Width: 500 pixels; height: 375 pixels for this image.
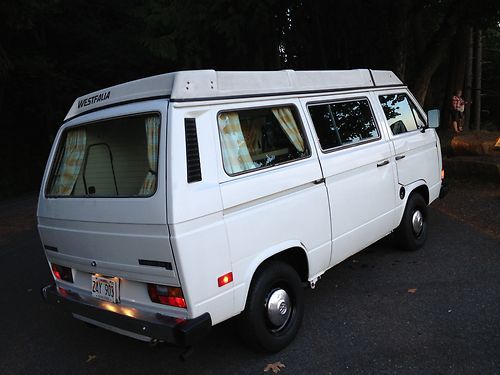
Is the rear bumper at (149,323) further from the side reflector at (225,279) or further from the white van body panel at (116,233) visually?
the side reflector at (225,279)

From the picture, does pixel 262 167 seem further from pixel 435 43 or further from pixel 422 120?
pixel 435 43

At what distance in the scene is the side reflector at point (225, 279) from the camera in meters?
2.97

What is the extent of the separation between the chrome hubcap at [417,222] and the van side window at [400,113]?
1000mm

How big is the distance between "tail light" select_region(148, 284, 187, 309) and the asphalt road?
769 millimetres

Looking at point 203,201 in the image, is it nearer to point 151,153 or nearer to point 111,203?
point 151,153

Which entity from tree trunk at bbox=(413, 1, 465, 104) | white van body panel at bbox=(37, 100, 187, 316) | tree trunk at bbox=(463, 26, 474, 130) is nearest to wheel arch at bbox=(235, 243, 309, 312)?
white van body panel at bbox=(37, 100, 187, 316)

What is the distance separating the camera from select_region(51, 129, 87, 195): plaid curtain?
356cm

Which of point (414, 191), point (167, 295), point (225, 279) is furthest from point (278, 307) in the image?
point (414, 191)

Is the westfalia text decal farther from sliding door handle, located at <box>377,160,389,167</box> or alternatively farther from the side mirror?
the side mirror

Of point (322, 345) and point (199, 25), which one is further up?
point (199, 25)

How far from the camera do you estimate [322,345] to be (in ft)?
11.5

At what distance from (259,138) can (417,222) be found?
2828 mm

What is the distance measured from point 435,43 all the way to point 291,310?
9201 mm

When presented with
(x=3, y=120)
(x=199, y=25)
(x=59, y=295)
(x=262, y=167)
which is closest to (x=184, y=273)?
(x=262, y=167)
